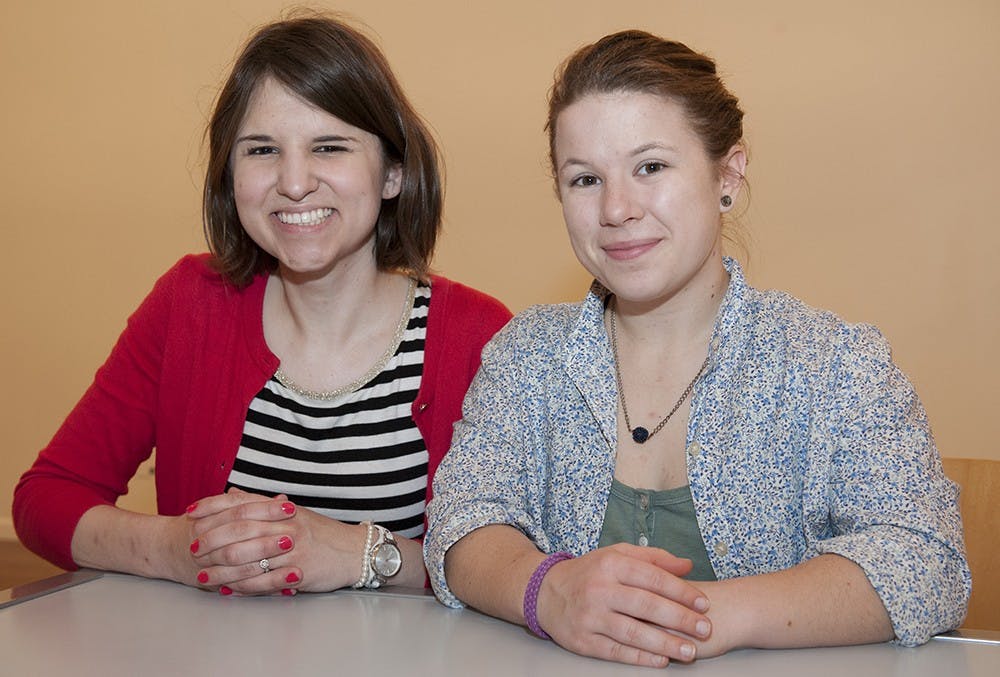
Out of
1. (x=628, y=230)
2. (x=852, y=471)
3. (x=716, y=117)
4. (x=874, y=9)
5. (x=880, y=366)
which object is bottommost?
(x=852, y=471)

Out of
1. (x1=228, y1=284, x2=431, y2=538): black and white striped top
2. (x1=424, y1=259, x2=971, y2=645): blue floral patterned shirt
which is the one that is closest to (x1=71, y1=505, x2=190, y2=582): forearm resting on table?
(x1=228, y1=284, x2=431, y2=538): black and white striped top

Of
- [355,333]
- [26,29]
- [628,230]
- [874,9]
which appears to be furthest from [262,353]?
[26,29]

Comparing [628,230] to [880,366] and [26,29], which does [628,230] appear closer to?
[880,366]

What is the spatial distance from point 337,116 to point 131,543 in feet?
2.40

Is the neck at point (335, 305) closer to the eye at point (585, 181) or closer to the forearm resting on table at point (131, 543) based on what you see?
the forearm resting on table at point (131, 543)

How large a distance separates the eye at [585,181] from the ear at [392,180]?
52cm

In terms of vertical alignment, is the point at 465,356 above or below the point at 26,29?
below

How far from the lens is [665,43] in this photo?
1473mm

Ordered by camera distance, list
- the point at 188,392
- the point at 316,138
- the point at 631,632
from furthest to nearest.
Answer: the point at 188,392 → the point at 316,138 → the point at 631,632

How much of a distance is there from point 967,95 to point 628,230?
1.66 metres

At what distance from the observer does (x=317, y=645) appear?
1.18 m

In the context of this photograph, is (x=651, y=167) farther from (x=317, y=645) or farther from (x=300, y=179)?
(x=317, y=645)

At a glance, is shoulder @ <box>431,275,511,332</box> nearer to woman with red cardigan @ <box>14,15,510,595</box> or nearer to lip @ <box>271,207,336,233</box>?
woman with red cardigan @ <box>14,15,510,595</box>

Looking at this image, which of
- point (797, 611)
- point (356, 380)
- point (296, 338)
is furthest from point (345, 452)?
point (797, 611)
